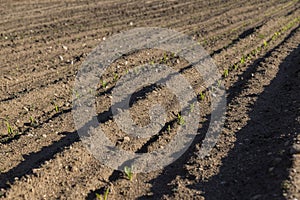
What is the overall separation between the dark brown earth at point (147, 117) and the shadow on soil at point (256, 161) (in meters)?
0.01

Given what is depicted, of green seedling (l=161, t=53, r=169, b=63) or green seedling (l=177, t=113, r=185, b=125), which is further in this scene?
green seedling (l=161, t=53, r=169, b=63)

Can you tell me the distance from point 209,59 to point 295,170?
441 centimetres

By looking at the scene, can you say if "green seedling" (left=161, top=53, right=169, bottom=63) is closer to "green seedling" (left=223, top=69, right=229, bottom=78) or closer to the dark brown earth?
the dark brown earth

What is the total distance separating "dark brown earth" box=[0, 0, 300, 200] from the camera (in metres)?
4.04

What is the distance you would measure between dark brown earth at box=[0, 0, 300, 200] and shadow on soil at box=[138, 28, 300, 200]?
0.04 feet

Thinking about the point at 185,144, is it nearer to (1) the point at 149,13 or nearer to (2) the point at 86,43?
(2) the point at 86,43

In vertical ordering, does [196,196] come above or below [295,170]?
below

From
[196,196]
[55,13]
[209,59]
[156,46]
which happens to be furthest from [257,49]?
[55,13]

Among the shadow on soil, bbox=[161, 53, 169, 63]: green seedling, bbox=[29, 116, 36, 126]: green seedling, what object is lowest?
the shadow on soil

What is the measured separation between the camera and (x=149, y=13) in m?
13.2

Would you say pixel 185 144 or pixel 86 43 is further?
pixel 86 43

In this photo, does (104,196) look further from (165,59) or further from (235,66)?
(165,59)

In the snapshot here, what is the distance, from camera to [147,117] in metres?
5.52

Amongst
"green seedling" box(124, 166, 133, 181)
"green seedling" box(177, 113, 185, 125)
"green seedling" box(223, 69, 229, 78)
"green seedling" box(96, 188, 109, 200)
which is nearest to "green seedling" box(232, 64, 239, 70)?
"green seedling" box(223, 69, 229, 78)
